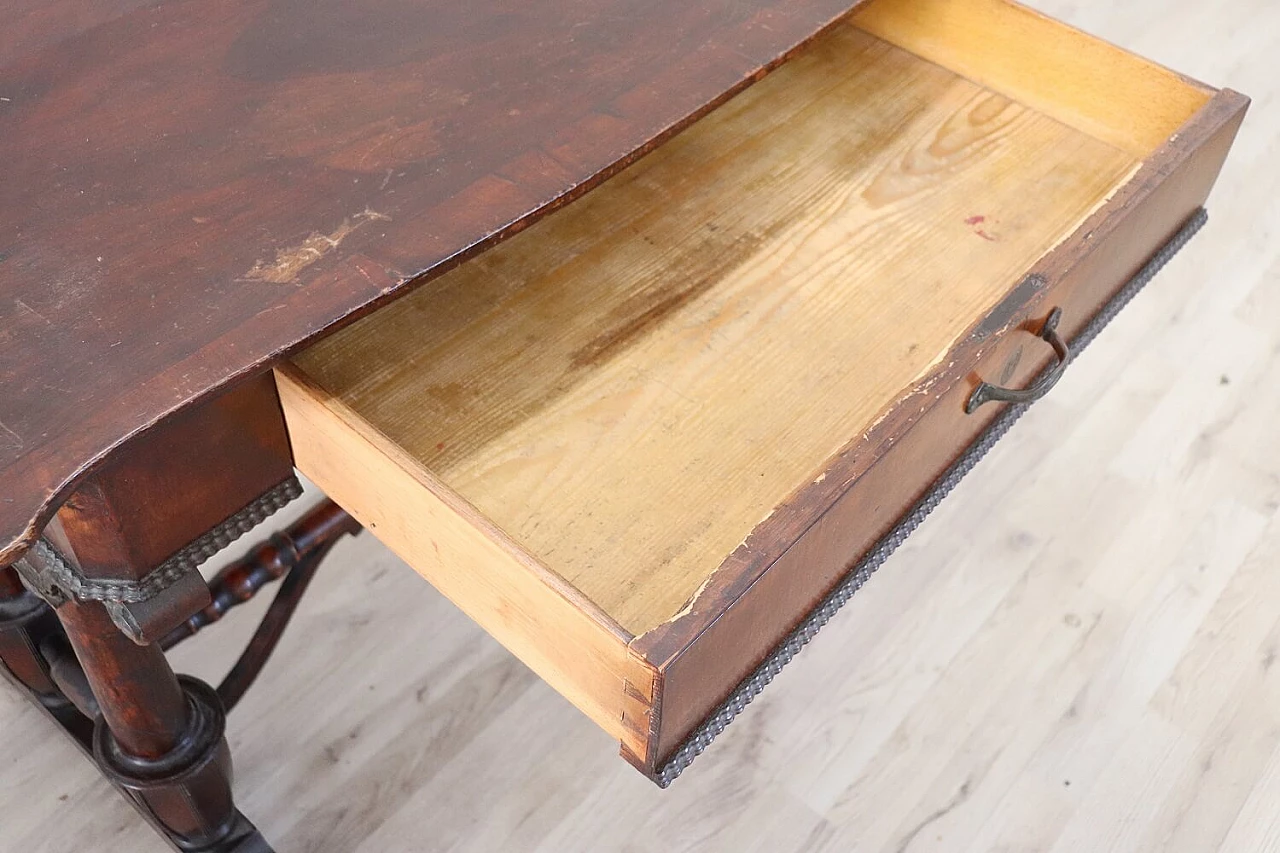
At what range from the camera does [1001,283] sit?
92cm

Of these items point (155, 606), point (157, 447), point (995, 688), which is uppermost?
point (157, 447)

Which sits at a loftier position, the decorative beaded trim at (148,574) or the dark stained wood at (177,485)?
the dark stained wood at (177,485)

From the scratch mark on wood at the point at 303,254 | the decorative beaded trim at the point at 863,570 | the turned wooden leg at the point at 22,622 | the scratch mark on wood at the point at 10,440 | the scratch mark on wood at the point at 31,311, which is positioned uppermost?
the scratch mark on wood at the point at 31,311

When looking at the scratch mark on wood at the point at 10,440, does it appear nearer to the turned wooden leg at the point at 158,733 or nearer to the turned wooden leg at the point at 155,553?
the turned wooden leg at the point at 155,553

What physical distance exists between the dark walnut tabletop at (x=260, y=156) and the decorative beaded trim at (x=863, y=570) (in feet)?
0.89

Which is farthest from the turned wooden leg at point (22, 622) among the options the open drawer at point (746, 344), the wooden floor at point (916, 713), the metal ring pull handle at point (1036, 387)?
the metal ring pull handle at point (1036, 387)

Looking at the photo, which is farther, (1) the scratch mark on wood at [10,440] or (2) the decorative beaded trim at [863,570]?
(2) the decorative beaded trim at [863,570]

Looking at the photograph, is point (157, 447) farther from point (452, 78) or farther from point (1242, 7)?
point (1242, 7)

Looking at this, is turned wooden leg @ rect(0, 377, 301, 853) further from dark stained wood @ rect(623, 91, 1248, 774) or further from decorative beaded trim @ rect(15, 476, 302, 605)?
dark stained wood @ rect(623, 91, 1248, 774)

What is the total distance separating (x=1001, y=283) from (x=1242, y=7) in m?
1.60

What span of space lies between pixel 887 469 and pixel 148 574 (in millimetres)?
398

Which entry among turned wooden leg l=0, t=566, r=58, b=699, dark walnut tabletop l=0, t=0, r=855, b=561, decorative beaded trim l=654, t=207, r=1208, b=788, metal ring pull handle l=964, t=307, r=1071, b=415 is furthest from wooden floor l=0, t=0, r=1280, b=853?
dark walnut tabletop l=0, t=0, r=855, b=561

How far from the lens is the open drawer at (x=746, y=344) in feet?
2.17

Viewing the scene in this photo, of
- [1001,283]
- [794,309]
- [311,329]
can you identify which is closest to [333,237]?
[311,329]
